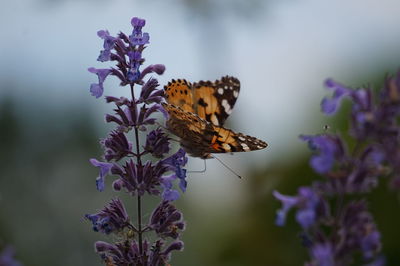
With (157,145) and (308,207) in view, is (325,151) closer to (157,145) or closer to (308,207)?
(308,207)

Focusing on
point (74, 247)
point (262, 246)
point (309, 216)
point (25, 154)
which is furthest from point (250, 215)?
point (309, 216)

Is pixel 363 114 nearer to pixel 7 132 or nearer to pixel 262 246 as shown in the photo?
pixel 262 246

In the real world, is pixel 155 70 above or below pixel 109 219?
above

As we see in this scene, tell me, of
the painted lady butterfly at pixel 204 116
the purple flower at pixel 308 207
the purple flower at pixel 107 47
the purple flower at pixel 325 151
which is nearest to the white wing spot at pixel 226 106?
the painted lady butterfly at pixel 204 116

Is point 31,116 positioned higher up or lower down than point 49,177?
higher up

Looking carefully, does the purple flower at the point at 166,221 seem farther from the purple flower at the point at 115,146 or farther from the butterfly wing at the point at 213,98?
the butterfly wing at the point at 213,98

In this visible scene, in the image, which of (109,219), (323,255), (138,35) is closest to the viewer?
(323,255)

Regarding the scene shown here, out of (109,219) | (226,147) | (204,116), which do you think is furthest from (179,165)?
(204,116)

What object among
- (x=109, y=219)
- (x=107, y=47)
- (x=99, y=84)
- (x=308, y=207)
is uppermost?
(x=107, y=47)

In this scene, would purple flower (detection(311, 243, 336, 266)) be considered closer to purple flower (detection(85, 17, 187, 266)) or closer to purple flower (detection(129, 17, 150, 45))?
purple flower (detection(85, 17, 187, 266))
